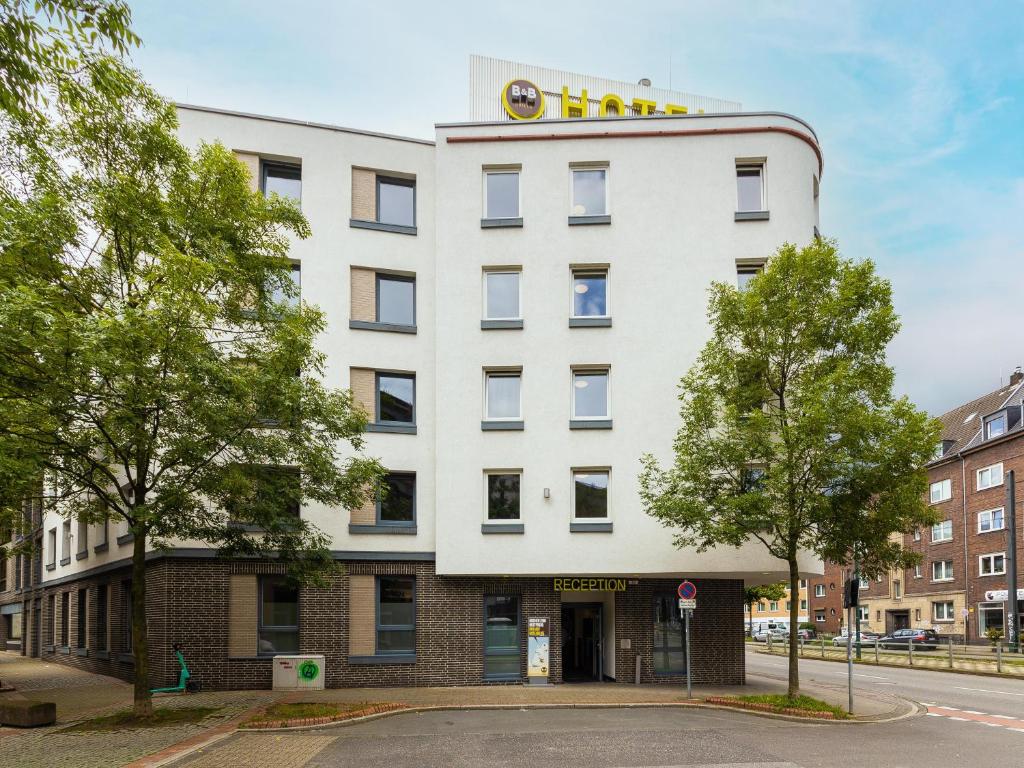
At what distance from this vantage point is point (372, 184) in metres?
25.5

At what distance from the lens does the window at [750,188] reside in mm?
25688

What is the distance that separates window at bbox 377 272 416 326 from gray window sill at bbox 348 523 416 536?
5.47 metres

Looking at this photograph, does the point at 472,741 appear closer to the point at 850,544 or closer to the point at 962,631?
the point at 850,544

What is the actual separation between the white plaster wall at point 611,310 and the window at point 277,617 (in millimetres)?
4060

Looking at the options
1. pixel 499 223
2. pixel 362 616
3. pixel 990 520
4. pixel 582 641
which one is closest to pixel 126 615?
pixel 362 616

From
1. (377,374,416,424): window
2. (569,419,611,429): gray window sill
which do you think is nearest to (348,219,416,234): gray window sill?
(377,374,416,424): window

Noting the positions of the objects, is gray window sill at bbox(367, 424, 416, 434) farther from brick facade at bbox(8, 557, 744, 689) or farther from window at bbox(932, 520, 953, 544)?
window at bbox(932, 520, 953, 544)

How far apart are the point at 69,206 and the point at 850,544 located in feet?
53.7

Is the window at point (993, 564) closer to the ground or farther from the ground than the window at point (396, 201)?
closer to the ground

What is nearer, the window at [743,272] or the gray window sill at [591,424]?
the gray window sill at [591,424]

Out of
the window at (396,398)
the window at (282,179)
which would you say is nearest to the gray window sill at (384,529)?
the window at (396,398)

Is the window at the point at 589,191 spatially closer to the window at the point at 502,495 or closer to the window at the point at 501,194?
the window at the point at 501,194

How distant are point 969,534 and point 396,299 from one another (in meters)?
45.5

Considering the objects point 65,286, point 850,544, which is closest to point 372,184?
point 65,286
